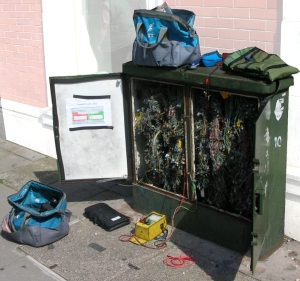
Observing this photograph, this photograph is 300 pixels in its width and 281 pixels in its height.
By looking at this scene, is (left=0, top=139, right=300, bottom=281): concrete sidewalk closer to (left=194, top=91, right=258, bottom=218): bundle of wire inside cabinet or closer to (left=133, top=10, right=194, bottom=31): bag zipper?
(left=194, top=91, right=258, bottom=218): bundle of wire inside cabinet

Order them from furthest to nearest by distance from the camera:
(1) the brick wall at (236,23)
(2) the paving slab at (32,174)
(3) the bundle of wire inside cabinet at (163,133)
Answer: (2) the paving slab at (32,174), (3) the bundle of wire inside cabinet at (163,133), (1) the brick wall at (236,23)

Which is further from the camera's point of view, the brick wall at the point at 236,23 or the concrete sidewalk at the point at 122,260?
the brick wall at the point at 236,23

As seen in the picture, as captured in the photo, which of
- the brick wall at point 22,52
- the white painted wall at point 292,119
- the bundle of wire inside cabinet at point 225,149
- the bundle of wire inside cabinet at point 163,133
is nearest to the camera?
the bundle of wire inside cabinet at point 225,149

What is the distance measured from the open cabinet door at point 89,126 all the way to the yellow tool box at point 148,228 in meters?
0.71

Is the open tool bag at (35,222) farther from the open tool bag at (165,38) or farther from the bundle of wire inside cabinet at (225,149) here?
the open tool bag at (165,38)

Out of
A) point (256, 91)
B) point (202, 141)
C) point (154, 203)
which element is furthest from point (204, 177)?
point (256, 91)

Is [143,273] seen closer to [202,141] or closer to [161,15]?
[202,141]

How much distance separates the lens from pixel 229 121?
4.93 meters

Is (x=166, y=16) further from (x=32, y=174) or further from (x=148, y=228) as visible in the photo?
(x=32, y=174)

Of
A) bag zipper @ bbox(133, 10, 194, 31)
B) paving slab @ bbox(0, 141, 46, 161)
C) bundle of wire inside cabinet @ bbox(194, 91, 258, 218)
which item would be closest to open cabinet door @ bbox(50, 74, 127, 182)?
bag zipper @ bbox(133, 10, 194, 31)

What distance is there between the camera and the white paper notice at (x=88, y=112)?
5.88 meters

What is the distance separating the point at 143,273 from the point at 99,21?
4.03 m

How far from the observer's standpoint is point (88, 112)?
5.91m

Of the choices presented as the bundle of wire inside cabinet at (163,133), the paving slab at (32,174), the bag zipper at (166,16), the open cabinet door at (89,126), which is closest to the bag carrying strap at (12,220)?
the open cabinet door at (89,126)
